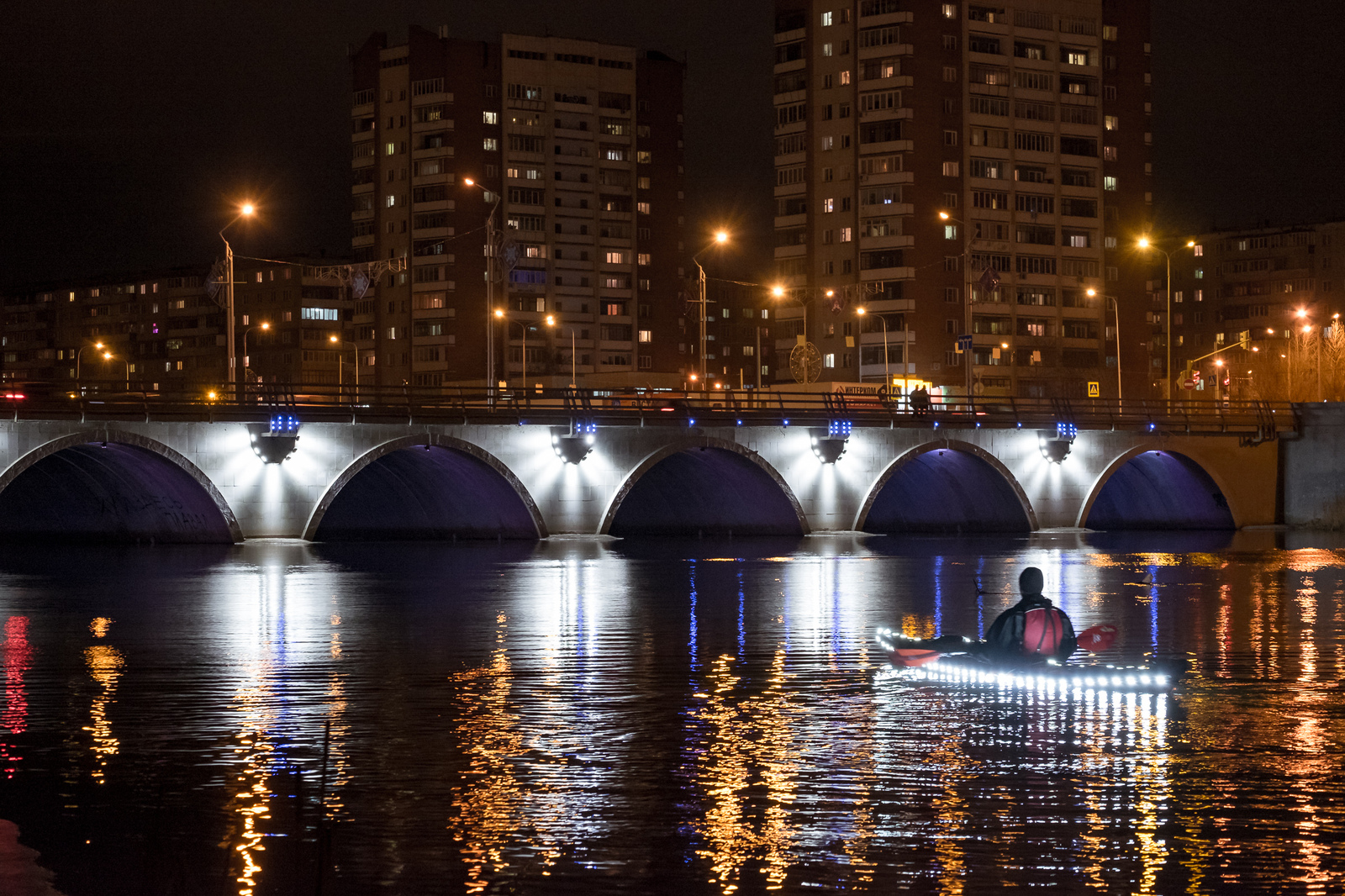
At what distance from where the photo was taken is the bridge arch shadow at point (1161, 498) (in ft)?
259

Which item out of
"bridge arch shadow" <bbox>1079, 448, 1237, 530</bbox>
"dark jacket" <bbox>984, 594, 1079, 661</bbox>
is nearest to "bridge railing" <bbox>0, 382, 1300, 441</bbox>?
"bridge arch shadow" <bbox>1079, 448, 1237, 530</bbox>

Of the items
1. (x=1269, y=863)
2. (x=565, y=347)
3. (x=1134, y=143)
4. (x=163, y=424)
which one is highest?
(x=1134, y=143)

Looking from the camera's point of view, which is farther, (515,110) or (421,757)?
(515,110)

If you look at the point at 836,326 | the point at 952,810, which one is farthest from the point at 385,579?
the point at 836,326

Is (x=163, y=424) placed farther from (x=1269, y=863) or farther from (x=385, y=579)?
(x=1269, y=863)

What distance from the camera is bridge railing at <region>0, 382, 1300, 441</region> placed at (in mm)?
51219

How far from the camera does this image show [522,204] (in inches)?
6457

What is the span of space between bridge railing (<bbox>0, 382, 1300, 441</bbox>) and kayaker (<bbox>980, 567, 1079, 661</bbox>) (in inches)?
1261

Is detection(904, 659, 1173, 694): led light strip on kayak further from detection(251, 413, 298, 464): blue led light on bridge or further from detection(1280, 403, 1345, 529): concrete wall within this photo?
detection(1280, 403, 1345, 529): concrete wall

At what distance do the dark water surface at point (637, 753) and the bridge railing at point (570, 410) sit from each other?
15556 mm

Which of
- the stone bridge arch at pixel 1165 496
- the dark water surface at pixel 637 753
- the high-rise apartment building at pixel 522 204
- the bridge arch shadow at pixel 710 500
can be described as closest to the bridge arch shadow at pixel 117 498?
the bridge arch shadow at pixel 710 500

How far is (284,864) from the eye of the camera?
12984 millimetres

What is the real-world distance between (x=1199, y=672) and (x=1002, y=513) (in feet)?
164

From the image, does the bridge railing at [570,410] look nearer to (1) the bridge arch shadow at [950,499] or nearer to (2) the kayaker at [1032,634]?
(1) the bridge arch shadow at [950,499]
